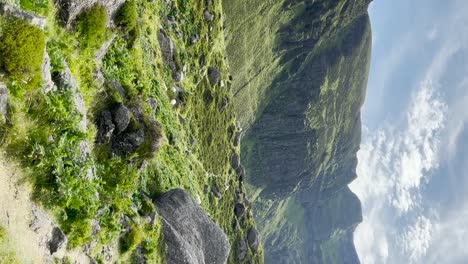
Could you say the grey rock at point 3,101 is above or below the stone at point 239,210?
below

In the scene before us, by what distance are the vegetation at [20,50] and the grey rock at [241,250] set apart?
214ft

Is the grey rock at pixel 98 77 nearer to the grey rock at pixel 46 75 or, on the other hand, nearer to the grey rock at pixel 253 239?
the grey rock at pixel 46 75

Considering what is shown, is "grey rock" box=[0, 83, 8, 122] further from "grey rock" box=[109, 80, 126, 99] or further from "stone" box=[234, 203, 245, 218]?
"stone" box=[234, 203, 245, 218]

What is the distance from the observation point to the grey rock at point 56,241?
Result: 15572 mm

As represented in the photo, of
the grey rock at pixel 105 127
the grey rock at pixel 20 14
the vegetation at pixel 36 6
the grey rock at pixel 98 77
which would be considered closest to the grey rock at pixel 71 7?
the vegetation at pixel 36 6

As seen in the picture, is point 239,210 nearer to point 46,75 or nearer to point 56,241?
point 56,241

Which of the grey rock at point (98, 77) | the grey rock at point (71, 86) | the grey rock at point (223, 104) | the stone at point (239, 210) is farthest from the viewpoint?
the grey rock at point (223, 104)

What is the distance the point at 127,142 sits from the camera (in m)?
23.3

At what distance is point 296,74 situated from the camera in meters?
188

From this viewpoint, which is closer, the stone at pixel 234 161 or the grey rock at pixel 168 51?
the grey rock at pixel 168 51

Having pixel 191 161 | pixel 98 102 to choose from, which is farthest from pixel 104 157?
pixel 191 161

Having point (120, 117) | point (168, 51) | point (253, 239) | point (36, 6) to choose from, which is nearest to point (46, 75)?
point (36, 6)

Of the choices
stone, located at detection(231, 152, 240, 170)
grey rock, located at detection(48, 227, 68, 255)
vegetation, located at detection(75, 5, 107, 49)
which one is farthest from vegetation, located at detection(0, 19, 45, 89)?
stone, located at detection(231, 152, 240, 170)

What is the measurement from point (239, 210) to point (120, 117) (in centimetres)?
5802
